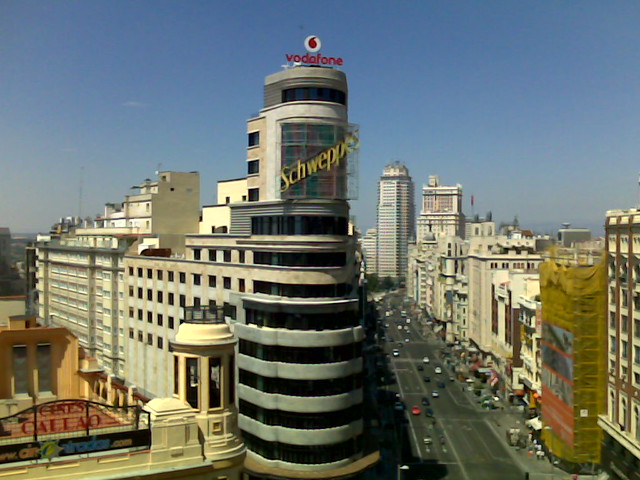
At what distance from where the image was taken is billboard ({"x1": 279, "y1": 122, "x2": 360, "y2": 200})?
57.4 m


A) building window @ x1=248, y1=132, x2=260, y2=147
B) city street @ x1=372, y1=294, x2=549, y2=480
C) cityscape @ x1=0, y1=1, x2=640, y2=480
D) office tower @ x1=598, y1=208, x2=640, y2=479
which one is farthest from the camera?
city street @ x1=372, y1=294, x2=549, y2=480

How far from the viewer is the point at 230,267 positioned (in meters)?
60.6

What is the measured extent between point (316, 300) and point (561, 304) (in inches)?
1132

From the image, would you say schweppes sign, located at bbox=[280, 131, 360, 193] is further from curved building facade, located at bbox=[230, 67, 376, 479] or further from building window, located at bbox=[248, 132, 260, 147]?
building window, located at bbox=[248, 132, 260, 147]

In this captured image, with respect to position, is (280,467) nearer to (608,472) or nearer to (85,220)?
(608,472)

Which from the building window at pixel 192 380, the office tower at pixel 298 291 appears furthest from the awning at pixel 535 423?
the building window at pixel 192 380

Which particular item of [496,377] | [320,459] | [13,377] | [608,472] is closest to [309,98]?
[320,459]

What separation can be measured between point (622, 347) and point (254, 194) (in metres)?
35.0

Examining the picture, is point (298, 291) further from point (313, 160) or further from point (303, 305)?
point (313, 160)

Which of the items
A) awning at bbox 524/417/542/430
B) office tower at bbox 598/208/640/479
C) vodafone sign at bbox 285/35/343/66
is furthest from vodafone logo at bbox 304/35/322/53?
awning at bbox 524/417/542/430

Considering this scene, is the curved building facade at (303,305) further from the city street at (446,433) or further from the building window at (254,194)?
the city street at (446,433)

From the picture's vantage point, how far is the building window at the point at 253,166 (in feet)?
211

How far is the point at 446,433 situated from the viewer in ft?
287

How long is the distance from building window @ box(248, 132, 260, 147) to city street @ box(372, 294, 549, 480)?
103 feet
